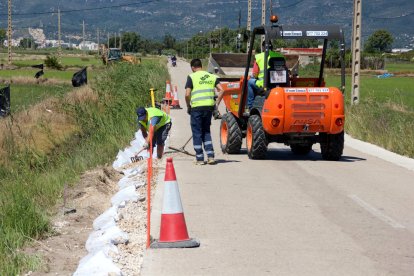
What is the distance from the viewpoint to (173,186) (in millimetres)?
9047

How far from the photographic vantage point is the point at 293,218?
1070 cm

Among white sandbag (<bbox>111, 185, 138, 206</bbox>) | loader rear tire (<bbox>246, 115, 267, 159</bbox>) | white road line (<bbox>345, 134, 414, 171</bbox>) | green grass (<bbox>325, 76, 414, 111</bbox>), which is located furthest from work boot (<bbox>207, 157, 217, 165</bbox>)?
green grass (<bbox>325, 76, 414, 111</bbox>)

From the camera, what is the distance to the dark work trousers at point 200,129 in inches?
600

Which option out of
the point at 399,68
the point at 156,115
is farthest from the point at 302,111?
the point at 399,68

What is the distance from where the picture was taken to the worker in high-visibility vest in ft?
53.3

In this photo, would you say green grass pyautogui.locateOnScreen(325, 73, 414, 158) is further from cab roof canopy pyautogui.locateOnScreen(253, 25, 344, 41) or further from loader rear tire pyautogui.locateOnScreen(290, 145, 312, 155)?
cab roof canopy pyautogui.locateOnScreen(253, 25, 344, 41)

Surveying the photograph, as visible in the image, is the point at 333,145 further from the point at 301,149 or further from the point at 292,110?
the point at 301,149

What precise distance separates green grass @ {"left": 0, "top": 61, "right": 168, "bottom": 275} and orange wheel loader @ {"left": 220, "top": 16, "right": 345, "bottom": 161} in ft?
11.0

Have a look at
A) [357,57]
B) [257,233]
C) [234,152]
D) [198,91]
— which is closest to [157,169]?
[198,91]

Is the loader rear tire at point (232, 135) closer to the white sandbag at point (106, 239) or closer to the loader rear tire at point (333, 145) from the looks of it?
the loader rear tire at point (333, 145)

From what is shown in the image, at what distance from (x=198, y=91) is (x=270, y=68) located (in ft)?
6.00

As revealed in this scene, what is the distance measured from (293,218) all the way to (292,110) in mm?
5171

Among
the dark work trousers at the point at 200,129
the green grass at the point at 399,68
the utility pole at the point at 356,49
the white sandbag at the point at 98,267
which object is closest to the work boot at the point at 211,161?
the dark work trousers at the point at 200,129

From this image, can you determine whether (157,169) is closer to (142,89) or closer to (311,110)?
(311,110)
